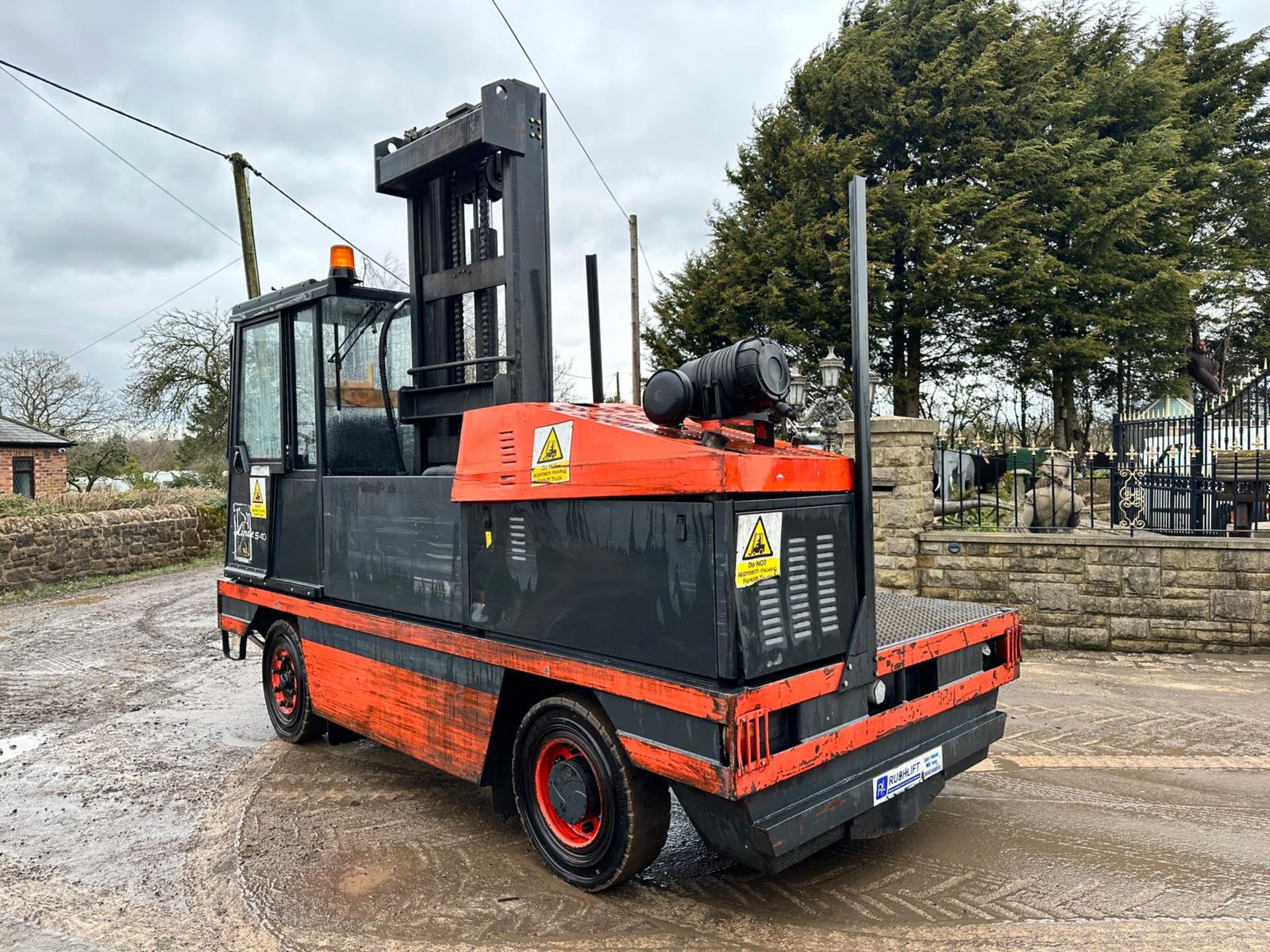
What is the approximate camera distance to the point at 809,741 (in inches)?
121

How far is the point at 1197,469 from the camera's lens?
814cm

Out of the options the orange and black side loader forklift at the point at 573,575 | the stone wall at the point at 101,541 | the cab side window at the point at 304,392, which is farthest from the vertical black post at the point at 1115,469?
the stone wall at the point at 101,541

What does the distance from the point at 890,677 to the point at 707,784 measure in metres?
1.16

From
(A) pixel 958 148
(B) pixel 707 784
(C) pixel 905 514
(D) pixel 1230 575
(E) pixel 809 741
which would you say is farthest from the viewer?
(A) pixel 958 148

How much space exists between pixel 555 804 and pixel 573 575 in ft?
3.39

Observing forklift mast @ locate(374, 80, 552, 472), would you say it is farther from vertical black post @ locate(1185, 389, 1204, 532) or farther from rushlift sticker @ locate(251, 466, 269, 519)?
vertical black post @ locate(1185, 389, 1204, 532)

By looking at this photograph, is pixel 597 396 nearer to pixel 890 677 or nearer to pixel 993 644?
pixel 890 677

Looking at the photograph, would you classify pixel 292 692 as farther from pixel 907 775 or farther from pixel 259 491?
pixel 907 775

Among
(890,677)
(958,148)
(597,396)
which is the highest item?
(958,148)

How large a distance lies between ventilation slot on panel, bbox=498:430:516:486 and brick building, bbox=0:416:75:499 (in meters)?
28.1

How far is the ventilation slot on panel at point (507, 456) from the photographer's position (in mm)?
3688

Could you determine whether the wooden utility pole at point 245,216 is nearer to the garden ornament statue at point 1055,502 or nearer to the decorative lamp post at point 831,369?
the decorative lamp post at point 831,369

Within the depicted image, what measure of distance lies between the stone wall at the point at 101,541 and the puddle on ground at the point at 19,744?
9.60 m

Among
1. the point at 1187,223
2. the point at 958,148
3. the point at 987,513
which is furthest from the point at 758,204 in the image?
the point at 987,513
